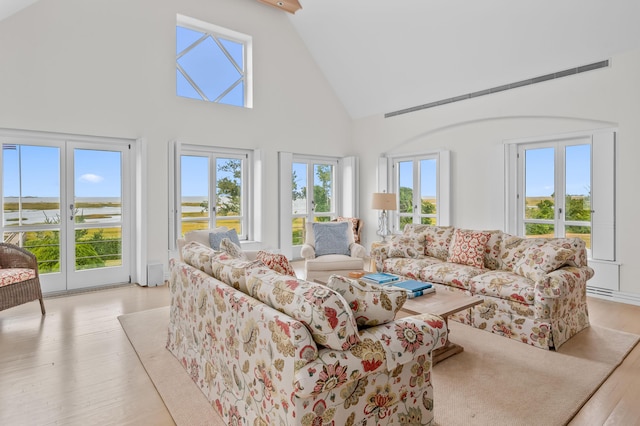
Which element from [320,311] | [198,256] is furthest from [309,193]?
[320,311]

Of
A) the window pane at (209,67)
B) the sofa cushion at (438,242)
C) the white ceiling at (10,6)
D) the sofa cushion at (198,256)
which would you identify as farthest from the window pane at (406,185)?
the white ceiling at (10,6)

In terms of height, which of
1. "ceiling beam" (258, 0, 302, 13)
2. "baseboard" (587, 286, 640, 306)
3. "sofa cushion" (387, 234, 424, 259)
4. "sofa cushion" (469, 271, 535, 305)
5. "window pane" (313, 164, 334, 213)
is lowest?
"baseboard" (587, 286, 640, 306)

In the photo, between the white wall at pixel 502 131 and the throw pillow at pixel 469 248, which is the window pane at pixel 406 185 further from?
the throw pillow at pixel 469 248

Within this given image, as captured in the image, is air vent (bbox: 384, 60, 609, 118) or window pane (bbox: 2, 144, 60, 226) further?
air vent (bbox: 384, 60, 609, 118)

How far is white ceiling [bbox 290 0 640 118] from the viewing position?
4301 mm

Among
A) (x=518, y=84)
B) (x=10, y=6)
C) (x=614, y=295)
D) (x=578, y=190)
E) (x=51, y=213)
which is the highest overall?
(x=10, y=6)

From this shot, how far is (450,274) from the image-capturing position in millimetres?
3861

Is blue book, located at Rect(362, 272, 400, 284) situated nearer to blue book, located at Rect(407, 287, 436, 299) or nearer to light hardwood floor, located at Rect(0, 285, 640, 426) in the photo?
blue book, located at Rect(407, 287, 436, 299)

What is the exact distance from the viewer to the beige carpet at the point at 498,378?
2.20m

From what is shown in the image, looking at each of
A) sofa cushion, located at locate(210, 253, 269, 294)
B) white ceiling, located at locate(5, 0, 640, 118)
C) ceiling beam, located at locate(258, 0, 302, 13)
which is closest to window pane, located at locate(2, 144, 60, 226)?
white ceiling, located at locate(5, 0, 640, 118)

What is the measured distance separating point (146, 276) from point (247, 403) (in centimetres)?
386

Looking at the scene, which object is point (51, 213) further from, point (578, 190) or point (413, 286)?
point (578, 190)

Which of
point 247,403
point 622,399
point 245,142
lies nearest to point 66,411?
point 247,403

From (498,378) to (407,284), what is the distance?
100cm
